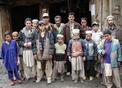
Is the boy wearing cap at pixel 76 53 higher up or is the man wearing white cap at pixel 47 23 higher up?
the man wearing white cap at pixel 47 23

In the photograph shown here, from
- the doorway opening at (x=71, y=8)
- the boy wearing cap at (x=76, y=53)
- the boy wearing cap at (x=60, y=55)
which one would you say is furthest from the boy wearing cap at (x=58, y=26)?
the doorway opening at (x=71, y=8)

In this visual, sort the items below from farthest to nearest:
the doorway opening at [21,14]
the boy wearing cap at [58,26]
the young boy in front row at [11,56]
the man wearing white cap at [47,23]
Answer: the doorway opening at [21,14]
the boy wearing cap at [58,26]
the young boy in front row at [11,56]
the man wearing white cap at [47,23]

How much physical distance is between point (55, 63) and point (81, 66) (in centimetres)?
82

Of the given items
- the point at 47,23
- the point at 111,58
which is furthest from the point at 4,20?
the point at 111,58

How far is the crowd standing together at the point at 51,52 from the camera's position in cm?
1052

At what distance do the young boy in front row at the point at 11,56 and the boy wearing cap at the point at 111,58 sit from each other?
8.47 ft

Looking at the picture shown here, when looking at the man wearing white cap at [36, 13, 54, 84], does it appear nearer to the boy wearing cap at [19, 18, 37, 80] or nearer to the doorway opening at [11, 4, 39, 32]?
the boy wearing cap at [19, 18, 37, 80]

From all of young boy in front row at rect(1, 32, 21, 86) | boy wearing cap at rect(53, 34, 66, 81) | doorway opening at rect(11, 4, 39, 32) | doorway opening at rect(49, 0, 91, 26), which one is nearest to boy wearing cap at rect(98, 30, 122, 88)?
boy wearing cap at rect(53, 34, 66, 81)

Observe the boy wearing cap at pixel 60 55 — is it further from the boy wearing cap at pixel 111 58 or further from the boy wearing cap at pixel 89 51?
the boy wearing cap at pixel 111 58

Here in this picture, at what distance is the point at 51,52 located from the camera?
34.5 ft

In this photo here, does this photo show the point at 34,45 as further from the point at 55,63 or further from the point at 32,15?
the point at 32,15

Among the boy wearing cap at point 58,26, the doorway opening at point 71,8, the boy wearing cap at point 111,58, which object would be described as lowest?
the boy wearing cap at point 111,58

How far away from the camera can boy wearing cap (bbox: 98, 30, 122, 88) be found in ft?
31.9

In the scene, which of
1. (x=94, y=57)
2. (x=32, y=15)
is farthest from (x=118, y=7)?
(x=32, y=15)
